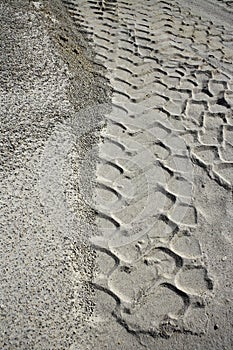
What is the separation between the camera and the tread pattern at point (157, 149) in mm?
2593

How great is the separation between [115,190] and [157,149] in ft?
1.64

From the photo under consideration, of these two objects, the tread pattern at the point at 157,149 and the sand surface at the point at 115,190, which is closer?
the sand surface at the point at 115,190

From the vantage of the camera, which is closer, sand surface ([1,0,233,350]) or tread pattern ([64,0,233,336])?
sand surface ([1,0,233,350])

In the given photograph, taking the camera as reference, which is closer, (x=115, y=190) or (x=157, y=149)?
(x=115, y=190)

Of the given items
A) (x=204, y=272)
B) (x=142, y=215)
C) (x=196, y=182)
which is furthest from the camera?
(x=196, y=182)

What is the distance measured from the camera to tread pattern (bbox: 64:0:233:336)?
2.59 meters

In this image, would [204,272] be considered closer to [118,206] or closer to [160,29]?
[118,206]

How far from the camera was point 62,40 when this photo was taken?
4.38 m

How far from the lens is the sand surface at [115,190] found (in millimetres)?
2426

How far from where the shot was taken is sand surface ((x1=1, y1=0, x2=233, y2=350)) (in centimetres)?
243

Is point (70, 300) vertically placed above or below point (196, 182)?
below

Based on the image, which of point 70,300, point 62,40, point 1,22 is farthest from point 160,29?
point 70,300

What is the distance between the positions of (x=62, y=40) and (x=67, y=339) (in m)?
2.78

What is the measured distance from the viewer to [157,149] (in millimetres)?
3432
